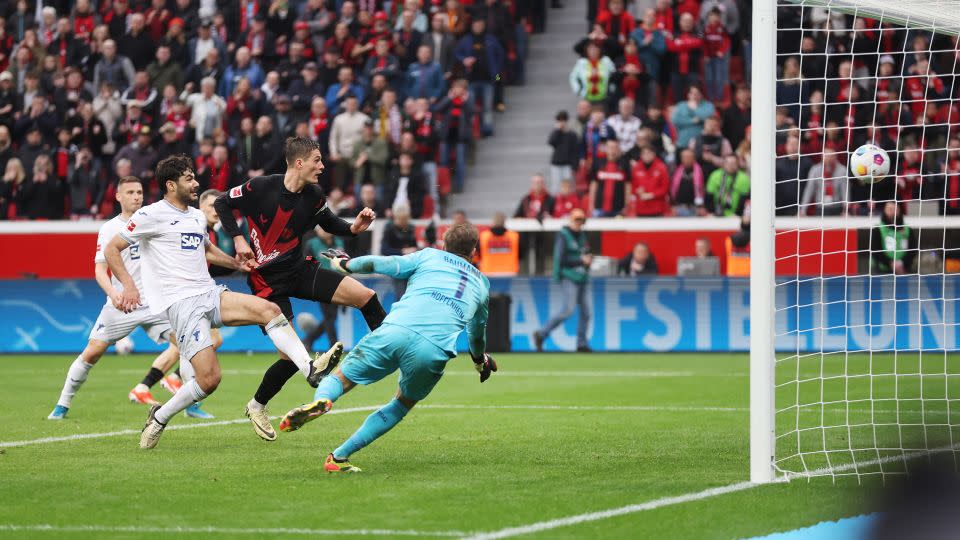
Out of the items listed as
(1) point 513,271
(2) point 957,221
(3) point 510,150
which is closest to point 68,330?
(1) point 513,271

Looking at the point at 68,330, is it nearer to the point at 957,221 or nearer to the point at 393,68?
the point at 393,68

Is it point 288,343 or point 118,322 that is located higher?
point 288,343

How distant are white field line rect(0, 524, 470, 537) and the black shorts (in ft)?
12.7

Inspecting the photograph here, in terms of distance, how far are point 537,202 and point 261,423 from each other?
13.5 m

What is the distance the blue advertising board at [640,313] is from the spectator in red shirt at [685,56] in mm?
4467

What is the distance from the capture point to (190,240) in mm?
9938

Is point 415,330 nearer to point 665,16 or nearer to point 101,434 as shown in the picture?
point 101,434

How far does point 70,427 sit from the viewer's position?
11.4m

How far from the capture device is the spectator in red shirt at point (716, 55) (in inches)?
909

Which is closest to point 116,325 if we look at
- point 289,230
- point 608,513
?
point 289,230

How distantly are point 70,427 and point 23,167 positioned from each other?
15.1 metres

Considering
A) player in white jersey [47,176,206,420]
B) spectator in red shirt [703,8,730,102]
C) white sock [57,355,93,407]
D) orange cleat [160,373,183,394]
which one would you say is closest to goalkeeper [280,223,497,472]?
player in white jersey [47,176,206,420]

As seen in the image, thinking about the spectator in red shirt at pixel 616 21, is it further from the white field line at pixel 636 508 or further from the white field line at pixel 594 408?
the white field line at pixel 636 508

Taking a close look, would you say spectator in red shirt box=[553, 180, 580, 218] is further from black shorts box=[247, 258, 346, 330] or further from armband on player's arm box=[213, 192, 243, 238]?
armband on player's arm box=[213, 192, 243, 238]
